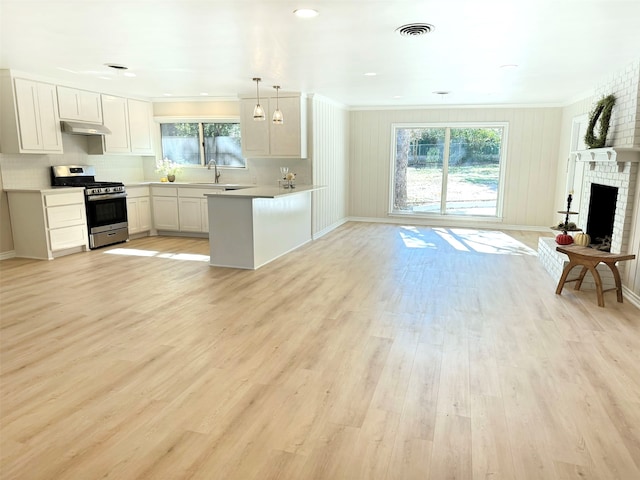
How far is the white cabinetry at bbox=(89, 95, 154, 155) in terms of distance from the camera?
704 centimetres

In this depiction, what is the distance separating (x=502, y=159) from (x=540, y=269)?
12.5ft

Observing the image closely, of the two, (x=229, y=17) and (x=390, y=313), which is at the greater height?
(x=229, y=17)

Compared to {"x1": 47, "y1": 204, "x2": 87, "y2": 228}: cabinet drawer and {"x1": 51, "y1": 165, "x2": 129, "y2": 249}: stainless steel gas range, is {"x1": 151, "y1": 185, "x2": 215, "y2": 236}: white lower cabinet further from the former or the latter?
{"x1": 47, "y1": 204, "x2": 87, "y2": 228}: cabinet drawer

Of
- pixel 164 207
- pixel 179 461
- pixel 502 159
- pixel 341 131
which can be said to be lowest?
pixel 179 461

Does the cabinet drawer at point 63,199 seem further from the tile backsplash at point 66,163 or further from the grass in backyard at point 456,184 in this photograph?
the grass in backyard at point 456,184

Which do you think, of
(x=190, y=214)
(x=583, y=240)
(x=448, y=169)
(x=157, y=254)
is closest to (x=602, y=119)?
(x=583, y=240)

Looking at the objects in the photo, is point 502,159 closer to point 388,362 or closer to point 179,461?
point 388,362

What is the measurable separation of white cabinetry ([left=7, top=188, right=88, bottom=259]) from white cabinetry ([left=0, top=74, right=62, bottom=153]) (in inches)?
25.3

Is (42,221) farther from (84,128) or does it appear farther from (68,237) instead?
(84,128)

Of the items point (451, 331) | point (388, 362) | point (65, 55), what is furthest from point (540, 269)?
point (65, 55)

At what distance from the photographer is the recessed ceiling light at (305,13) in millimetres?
3047

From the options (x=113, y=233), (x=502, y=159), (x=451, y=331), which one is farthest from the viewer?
(x=502, y=159)

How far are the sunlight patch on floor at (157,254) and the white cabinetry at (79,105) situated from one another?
6.88 ft

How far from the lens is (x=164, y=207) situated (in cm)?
780
